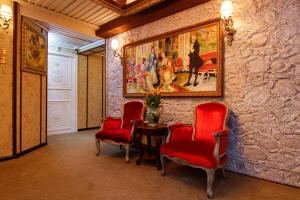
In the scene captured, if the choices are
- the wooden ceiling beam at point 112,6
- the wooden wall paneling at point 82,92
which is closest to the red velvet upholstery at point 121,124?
the wooden ceiling beam at point 112,6

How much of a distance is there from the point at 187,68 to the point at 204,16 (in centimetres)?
84

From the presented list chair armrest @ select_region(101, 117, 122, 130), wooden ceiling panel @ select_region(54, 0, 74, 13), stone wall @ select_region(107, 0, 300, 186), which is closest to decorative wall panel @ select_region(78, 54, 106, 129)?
wooden ceiling panel @ select_region(54, 0, 74, 13)

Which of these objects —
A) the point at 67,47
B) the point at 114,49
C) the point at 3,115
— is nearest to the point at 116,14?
the point at 114,49

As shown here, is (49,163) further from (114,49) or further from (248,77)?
(248,77)

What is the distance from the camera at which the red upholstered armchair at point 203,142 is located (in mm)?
2152

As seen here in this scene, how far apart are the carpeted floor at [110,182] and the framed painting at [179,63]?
48.3 inches

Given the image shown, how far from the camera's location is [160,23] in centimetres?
365

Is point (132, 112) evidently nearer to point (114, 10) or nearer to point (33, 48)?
point (114, 10)

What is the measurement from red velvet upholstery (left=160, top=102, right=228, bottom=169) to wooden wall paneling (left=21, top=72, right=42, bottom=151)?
8.86ft

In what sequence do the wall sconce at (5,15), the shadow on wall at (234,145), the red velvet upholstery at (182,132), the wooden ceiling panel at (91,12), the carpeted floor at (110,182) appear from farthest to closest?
the wooden ceiling panel at (91,12) → the wall sconce at (5,15) → the red velvet upholstery at (182,132) → the shadow on wall at (234,145) → the carpeted floor at (110,182)

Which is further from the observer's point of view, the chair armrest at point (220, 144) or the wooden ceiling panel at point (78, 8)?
the wooden ceiling panel at point (78, 8)

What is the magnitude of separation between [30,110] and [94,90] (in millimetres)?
2771

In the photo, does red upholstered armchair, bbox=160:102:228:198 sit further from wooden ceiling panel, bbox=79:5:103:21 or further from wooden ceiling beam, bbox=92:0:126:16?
wooden ceiling panel, bbox=79:5:103:21

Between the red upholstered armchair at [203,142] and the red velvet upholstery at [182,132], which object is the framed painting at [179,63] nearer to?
the red upholstered armchair at [203,142]
